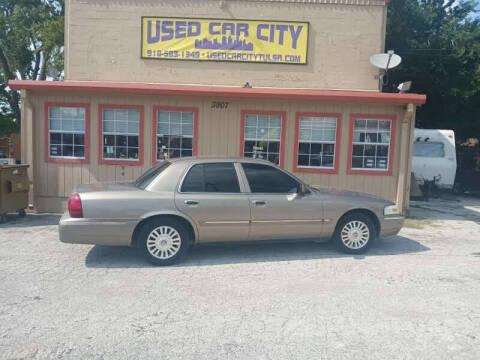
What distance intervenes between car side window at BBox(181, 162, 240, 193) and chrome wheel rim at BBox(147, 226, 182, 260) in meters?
0.63

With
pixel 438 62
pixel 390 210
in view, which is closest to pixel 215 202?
pixel 390 210

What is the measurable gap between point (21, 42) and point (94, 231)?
24954 millimetres

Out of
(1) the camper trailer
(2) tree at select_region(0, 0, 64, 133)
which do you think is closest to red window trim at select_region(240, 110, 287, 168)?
(1) the camper trailer

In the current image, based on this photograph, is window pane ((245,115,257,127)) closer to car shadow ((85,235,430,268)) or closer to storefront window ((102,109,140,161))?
storefront window ((102,109,140,161))

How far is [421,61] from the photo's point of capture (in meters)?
18.5

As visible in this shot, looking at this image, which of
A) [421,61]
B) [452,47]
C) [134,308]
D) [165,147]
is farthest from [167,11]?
[452,47]

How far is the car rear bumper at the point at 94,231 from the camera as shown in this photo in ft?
18.1

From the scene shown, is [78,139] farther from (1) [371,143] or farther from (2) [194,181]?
(1) [371,143]

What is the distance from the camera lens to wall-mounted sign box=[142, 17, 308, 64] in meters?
10.5

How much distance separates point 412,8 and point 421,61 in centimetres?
258

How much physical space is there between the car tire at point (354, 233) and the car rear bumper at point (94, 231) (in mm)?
3142

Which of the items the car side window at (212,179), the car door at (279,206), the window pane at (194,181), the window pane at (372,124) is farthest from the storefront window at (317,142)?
the window pane at (194,181)

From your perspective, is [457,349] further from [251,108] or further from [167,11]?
[167,11]

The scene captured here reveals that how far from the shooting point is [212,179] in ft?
19.8
